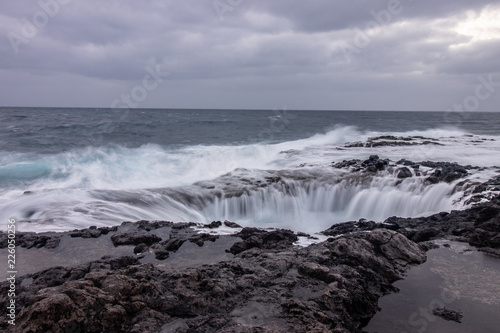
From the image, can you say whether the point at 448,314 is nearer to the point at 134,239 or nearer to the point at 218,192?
the point at 134,239

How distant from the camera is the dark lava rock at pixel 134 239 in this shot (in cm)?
793

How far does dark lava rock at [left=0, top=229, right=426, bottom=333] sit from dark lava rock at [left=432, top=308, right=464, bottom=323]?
783mm

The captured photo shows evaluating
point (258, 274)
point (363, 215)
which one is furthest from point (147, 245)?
point (363, 215)

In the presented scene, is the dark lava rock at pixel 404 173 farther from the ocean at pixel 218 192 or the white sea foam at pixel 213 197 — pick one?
the white sea foam at pixel 213 197

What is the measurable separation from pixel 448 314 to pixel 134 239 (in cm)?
621

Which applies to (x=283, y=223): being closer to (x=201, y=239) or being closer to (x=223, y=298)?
(x=201, y=239)

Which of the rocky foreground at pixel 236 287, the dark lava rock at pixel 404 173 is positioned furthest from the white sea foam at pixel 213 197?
the rocky foreground at pixel 236 287

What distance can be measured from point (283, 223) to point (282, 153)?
14.3 m

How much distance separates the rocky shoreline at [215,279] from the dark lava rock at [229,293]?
0.01 metres

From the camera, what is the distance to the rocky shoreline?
4.01 m

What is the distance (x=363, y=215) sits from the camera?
41.7 feet

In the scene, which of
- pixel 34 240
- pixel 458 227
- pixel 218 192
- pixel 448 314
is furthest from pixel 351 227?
pixel 34 240

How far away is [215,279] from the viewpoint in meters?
5.02

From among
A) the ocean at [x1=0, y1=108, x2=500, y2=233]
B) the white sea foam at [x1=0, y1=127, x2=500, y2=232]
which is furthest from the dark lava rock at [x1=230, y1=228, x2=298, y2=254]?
the white sea foam at [x1=0, y1=127, x2=500, y2=232]
